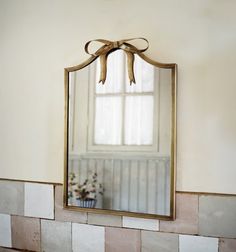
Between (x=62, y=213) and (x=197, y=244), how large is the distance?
25.5 inches

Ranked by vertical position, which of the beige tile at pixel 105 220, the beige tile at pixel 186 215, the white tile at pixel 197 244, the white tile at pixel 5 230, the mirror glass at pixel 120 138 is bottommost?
the white tile at pixel 5 230

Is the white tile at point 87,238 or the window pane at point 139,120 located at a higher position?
the window pane at point 139,120

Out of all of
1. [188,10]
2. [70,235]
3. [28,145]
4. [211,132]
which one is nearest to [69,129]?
[28,145]

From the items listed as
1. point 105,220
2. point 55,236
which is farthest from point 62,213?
point 105,220

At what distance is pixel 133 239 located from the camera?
119 cm

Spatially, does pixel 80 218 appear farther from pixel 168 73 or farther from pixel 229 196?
pixel 168 73

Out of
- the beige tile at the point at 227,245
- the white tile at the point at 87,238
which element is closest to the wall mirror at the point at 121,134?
the white tile at the point at 87,238

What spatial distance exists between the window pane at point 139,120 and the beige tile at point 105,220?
14.1 inches

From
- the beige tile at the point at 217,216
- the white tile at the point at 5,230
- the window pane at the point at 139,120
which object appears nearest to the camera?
the beige tile at the point at 217,216

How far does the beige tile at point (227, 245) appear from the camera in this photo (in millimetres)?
1067

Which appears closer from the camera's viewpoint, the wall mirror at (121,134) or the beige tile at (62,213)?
the wall mirror at (121,134)

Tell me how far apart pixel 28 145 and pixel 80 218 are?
0.46 m

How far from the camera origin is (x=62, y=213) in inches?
51.5

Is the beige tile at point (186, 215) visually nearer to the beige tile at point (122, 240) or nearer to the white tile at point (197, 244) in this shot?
the white tile at point (197, 244)
